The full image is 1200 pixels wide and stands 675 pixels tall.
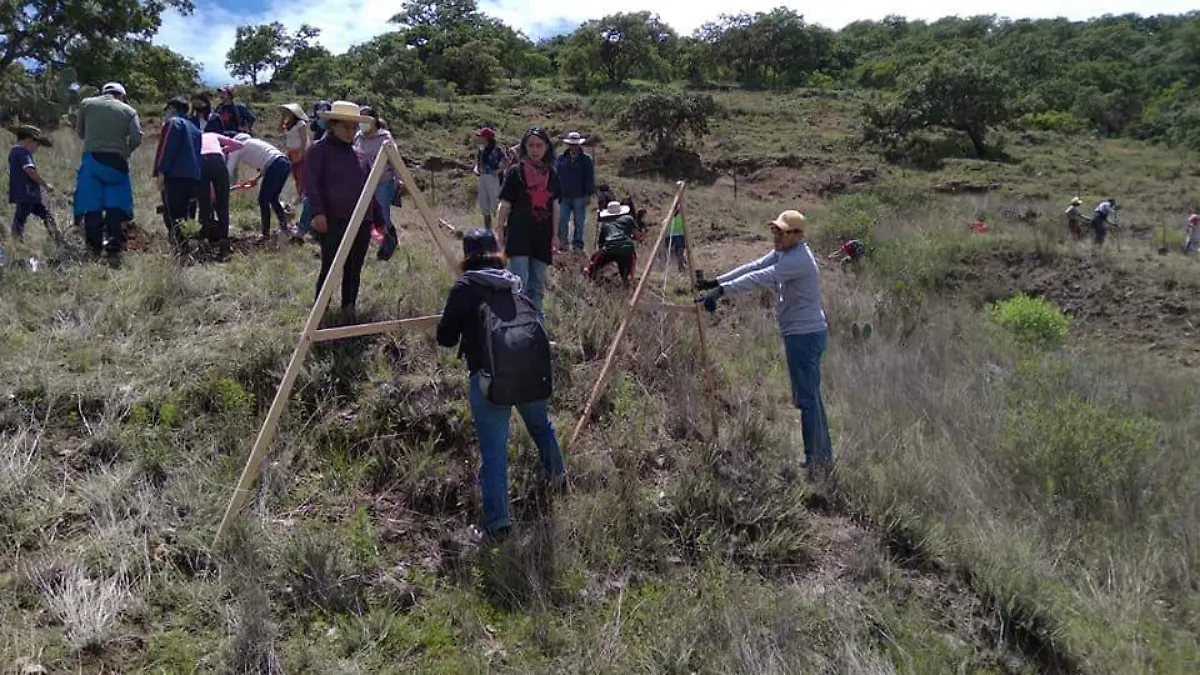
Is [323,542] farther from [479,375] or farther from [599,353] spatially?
[599,353]

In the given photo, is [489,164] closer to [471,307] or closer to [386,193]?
[386,193]

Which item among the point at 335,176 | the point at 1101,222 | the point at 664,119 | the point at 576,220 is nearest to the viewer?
the point at 335,176

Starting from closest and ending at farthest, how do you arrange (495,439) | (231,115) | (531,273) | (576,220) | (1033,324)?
1. (495,439)
2. (531,273)
3. (576,220)
4. (231,115)
5. (1033,324)

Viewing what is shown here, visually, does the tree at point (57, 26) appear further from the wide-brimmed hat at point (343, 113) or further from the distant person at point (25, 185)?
the wide-brimmed hat at point (343, 113)

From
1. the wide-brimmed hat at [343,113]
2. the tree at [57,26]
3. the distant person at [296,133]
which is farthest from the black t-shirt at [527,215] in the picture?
the tree at [57,26]

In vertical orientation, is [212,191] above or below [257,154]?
below

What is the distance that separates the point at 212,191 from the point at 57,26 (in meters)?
19.9

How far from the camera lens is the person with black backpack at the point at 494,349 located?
4.02 meters

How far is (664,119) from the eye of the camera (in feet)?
100

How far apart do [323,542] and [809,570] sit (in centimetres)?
263

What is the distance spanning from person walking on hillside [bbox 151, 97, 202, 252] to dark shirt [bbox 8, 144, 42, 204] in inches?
51.7

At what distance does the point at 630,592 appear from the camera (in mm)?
4336

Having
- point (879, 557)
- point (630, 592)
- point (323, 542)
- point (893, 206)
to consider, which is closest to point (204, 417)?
point (323, 542)

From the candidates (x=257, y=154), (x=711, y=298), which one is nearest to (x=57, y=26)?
(x=257, y=154)
